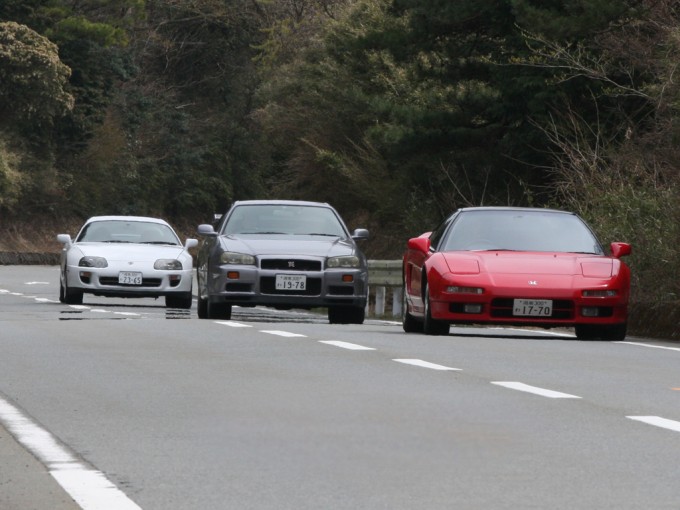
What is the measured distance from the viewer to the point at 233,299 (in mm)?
21953

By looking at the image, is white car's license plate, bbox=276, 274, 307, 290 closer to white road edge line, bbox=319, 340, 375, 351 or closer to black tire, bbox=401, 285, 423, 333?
black tire, bbox=401, 285, 423, 333

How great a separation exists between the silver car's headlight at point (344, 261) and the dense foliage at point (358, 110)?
3346 mm

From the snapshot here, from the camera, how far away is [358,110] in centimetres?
5622

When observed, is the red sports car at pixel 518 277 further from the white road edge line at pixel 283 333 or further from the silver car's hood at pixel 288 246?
the silver car's hood at pixel 288 246

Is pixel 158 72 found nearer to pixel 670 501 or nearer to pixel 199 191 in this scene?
pixel 199 191

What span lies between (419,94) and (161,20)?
143ft

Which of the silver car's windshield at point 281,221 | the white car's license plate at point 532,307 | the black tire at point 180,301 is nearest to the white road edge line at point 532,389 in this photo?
the white car's license plate at point 532,307

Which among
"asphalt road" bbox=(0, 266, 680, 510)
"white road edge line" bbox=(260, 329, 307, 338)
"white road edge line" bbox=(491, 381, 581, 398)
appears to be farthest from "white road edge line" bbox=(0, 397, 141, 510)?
"white road edge line" bbox=(260, 329, 307, 338)

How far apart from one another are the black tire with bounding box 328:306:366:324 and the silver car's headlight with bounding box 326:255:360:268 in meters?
0.82

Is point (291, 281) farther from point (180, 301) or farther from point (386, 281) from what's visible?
point (386, 281)

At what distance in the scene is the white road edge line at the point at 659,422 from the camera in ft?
34.1

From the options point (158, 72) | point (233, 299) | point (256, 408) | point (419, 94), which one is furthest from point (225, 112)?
point (256, 408)

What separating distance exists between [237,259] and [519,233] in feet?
12.8

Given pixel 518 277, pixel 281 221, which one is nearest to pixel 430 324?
pixel 518 277
